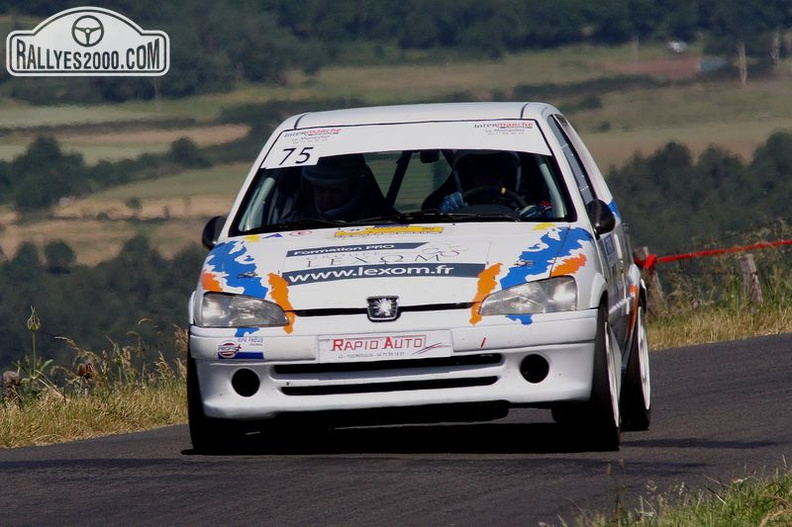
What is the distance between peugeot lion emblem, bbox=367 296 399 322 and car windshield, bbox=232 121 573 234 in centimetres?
112

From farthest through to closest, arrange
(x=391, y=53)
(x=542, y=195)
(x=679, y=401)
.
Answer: (x=391, y=53), (x=679, y=401), (x=542, y=195)

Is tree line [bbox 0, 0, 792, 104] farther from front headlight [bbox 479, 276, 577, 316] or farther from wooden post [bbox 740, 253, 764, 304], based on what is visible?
front headlight [bbox 479, 276, 577, 316]

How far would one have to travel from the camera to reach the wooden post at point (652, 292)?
19.3 m

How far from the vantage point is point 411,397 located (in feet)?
27.9

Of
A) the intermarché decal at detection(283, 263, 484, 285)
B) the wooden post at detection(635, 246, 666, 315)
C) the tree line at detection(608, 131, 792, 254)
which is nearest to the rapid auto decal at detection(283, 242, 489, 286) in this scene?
the intermarché decal at detection(283, 263, 484, 285)

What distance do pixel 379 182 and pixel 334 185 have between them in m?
0.40

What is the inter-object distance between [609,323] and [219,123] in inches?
2672

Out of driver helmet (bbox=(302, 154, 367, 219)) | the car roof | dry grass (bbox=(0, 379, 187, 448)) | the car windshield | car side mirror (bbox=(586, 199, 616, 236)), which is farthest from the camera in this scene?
dry grass (bbox=(0, 379, 187, 448))

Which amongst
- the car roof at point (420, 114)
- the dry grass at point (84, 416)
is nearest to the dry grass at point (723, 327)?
the dry grass at point (84, 416)

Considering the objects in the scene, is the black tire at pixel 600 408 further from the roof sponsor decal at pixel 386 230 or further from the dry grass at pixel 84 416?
the dry grass at pixel 84 416

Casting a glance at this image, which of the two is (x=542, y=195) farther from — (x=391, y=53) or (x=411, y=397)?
(x=391, y=53)

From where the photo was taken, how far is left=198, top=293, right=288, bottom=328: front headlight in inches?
338

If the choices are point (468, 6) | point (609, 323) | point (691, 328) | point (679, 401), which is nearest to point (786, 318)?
point (691, 328)

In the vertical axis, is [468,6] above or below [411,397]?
above
